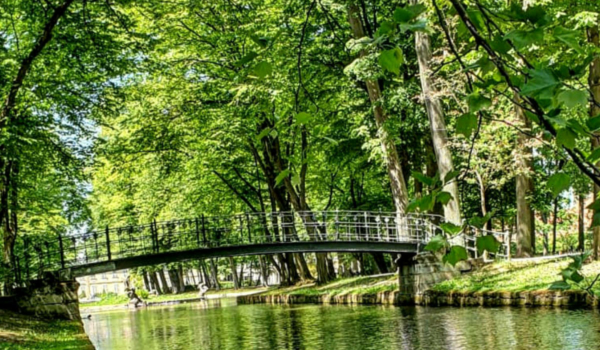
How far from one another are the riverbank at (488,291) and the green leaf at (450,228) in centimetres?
863

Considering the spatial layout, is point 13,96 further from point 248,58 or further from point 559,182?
point 559,182

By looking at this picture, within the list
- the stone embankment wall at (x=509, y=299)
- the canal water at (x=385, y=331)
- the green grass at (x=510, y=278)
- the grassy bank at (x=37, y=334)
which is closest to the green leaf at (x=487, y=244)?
the canal water at (x=385, y=331)

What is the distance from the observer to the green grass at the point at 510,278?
13.3m

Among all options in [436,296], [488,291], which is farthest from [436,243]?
[436,296]

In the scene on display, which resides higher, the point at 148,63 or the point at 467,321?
the point at 148,63

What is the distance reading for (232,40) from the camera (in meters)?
21.2

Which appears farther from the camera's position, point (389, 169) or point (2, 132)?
point (389, 169)

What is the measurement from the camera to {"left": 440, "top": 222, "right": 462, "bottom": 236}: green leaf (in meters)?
1.23

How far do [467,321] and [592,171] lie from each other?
11.4m

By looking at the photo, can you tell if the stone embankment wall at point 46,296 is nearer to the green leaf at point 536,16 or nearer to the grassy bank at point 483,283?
the grassy bank at point 483,283

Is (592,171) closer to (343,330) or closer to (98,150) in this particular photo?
(343,330)

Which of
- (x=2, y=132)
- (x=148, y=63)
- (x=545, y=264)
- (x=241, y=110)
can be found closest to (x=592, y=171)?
(x=2, y=132)

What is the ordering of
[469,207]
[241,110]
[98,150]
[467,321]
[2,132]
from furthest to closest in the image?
1. [469,207]
2. [241,110]
3. [98,150]
4. [467,321]
5. [2,132]

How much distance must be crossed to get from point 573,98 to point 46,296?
16516mm
